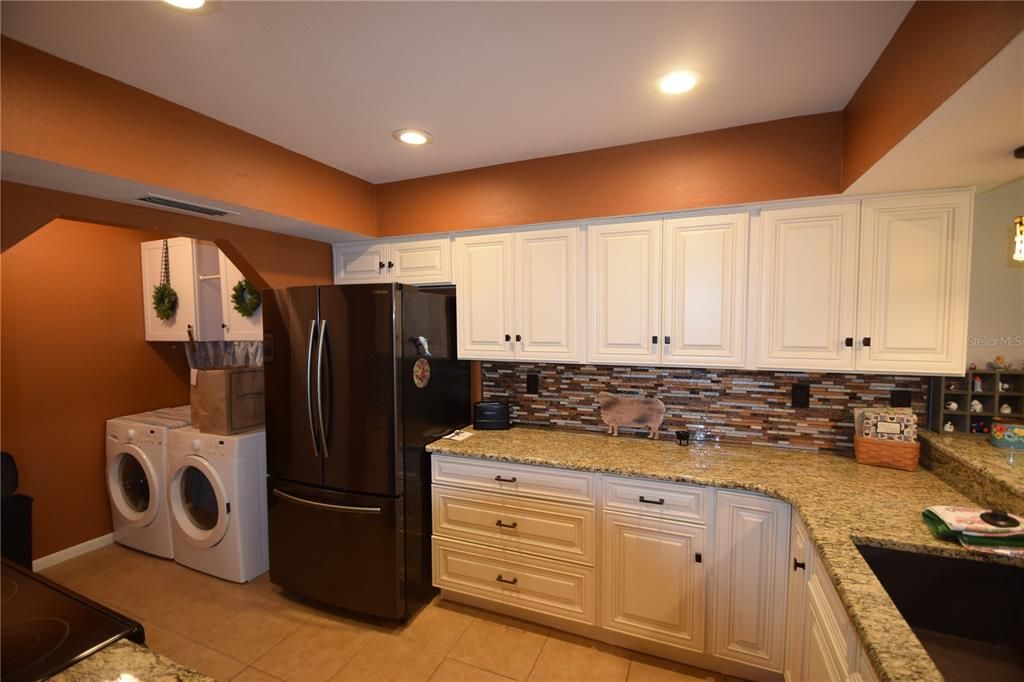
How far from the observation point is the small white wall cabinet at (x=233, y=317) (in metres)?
3.09

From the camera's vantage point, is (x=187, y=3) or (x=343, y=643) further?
(x=343, y=643)

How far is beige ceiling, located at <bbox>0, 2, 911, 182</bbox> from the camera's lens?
1.27 m

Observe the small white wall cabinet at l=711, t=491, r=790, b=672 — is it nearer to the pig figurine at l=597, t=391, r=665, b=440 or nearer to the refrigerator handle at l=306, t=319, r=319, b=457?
the pig figurine at l=597, t=391, r=665, b=440

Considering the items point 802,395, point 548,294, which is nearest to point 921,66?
point 802,395

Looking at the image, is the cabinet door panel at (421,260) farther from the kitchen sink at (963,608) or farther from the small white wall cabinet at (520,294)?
the kitchen sink at (963,608)

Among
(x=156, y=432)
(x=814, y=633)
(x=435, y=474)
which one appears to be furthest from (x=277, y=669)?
(x=814, y=633)

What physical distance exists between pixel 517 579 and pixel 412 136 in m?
2.34

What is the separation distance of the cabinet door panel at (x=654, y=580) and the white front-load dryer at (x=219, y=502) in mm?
2211

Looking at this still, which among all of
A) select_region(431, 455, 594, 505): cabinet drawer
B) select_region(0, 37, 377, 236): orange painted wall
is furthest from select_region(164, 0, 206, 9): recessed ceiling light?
select_region(431, 455, 594, 505): cabinet drawer

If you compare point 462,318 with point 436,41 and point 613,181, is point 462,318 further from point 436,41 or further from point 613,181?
point 436,41

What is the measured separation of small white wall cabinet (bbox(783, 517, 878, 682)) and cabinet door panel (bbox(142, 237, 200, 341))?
392cm

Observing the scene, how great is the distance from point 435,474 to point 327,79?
1.93 m

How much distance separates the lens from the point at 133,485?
3219mm

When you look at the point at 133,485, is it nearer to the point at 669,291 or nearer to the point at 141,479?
the point at 141,479
